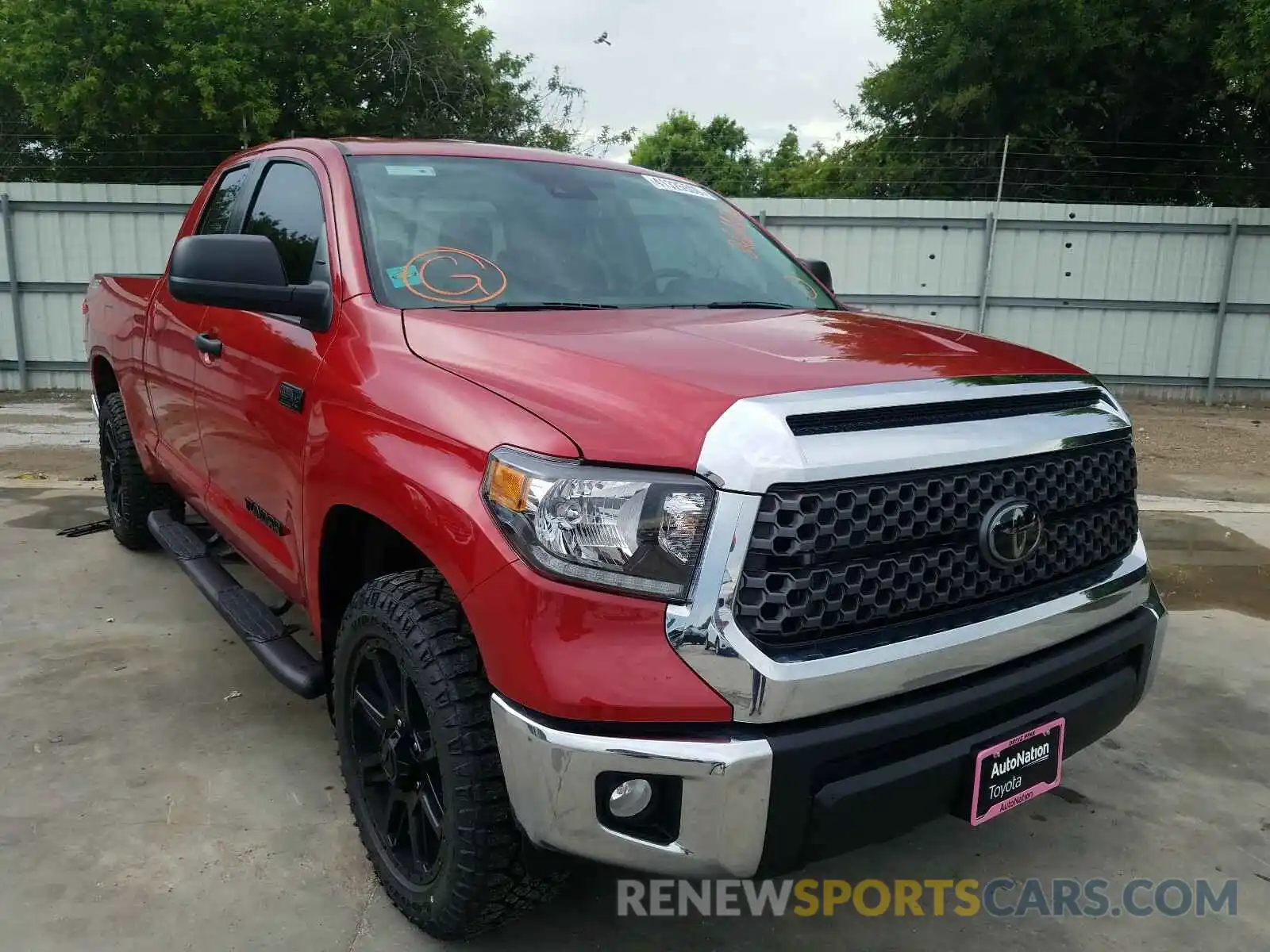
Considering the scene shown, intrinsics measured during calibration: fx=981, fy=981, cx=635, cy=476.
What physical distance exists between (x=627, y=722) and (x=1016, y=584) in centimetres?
90

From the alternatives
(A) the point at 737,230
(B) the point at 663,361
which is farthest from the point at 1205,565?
(B) the point at 663,361

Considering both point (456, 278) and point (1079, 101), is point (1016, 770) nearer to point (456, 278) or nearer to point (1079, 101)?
point (456, 278)

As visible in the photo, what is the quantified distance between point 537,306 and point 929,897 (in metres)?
1.80

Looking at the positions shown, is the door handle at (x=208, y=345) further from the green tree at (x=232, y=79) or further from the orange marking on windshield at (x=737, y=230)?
the green tree at (x=232, y=79)

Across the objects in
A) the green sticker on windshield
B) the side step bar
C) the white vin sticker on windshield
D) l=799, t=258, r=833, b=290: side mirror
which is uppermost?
the white vin sticker on windshield

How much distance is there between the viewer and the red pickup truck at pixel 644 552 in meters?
1.69

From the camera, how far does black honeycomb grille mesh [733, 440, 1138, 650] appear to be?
170 cm

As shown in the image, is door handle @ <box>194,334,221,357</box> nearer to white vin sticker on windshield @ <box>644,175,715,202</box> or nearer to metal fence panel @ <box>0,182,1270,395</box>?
white vin sticker on windshield @ <box>644,175,715,202</box>

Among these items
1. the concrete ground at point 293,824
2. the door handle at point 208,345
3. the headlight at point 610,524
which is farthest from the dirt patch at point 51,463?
the headlight at point 610,524

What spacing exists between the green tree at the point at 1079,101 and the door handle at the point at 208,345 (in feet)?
48.0

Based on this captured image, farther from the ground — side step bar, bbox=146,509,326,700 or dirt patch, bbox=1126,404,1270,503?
side step bar, bbox=146,509,326,700

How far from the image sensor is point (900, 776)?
5.95 feet

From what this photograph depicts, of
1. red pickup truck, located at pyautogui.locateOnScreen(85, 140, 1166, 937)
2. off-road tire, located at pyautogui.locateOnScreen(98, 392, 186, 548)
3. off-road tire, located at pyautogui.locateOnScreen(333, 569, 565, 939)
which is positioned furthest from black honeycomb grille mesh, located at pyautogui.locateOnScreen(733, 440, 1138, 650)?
off-road tire, located at pyautogui.locateOnScreen(98, 392, 186, 548)

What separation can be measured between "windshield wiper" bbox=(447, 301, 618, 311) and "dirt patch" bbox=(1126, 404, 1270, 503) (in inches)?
232
